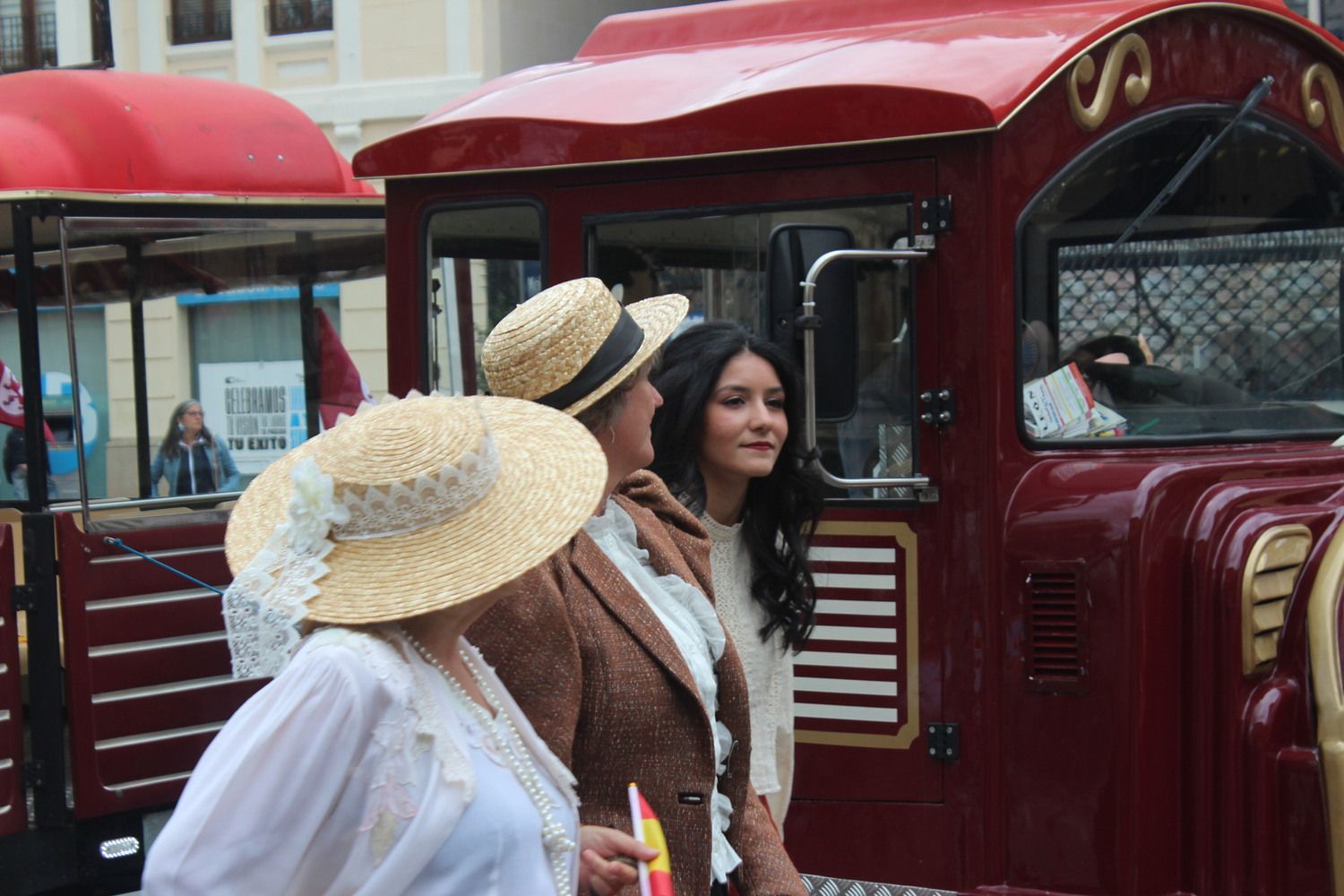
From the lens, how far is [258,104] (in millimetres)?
6043

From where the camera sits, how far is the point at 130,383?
5.50 m

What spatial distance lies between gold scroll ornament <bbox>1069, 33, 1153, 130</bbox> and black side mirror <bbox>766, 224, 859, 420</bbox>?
60 centimetres

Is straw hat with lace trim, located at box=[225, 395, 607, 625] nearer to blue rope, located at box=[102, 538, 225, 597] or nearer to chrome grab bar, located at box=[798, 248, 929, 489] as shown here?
chrome grab bar, located at box=[798, 248, 929, 489]

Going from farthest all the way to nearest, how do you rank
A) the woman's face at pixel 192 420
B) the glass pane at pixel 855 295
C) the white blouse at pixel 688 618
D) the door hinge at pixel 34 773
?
the woman's face at pixel 192 420
the door hinge at pixel 34 773
the glass pane at pixel 855 295
the white blouse at pixel 688 618

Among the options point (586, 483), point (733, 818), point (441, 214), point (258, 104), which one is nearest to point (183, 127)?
point (258, 104)

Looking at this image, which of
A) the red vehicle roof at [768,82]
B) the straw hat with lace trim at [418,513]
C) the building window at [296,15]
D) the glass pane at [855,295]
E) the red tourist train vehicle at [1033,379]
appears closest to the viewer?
the straw hat with lace trim at [418,513]

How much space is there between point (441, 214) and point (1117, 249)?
1787 mm

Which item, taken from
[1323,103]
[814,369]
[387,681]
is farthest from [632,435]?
[1323,103]

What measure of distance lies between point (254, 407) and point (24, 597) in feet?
4.16

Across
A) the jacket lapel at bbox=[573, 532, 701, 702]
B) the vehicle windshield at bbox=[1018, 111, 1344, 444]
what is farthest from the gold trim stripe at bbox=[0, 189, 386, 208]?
the jacket lapel at bbox=[573, 532, 701, 702]

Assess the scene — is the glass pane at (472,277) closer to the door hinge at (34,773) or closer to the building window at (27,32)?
the door hinge at (34,773)

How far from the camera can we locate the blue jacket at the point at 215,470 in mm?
5383

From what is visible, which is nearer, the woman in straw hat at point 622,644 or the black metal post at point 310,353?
the woman in straw hat at point 622,644

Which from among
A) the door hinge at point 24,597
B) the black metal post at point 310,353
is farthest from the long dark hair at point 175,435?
the door hinge at point 24,597
